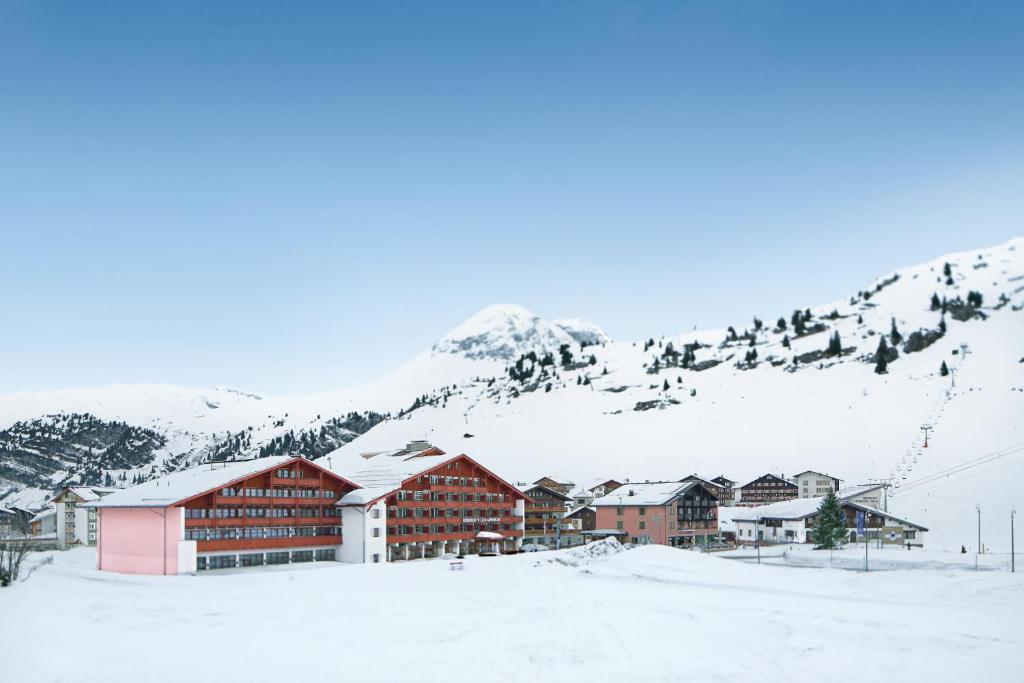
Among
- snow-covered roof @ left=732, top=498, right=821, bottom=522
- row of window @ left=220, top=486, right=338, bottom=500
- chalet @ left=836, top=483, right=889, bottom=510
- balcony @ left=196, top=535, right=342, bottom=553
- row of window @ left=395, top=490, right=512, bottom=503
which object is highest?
row of window @ left=220, top=486, right=338, bottom=500

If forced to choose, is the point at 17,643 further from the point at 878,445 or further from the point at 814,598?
the point at 878,445

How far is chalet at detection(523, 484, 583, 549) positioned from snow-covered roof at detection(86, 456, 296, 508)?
3993 centimetres

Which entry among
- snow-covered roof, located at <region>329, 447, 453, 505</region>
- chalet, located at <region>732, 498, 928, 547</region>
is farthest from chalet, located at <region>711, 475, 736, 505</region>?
snow-covered roof, located at <region>329, 447, 453, 505</region>

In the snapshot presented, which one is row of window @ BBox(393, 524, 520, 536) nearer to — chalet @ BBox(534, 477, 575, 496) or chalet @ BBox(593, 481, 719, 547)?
chalet @ BBox(593, 481, 719, 547)

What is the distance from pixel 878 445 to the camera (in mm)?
150875

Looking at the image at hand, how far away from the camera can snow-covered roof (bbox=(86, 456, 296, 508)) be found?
63.4 metres

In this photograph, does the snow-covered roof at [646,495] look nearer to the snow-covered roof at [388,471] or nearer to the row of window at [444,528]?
the row of window at [444,528]

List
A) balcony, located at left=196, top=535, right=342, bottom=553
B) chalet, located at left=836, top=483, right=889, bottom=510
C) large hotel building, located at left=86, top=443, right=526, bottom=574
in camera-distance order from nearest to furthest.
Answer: large hotel building, located at left=86, top=443, right=526, bottom=574 → balcony, located at left=196, top=535, right=342, bottom=553 → chalet, located at left=836, top=483, right=889, bottom=510

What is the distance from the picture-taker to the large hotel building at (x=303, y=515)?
63.1 m

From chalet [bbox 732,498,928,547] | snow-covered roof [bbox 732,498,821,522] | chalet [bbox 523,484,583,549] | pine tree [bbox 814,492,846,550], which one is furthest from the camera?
chalet [bbox 523,484,583,549]

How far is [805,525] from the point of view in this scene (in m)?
103

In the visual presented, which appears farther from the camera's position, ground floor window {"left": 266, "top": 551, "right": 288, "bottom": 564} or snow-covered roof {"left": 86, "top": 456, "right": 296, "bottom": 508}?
ground floor window {"left": 266, "top": 551, "right": 288, "bottom": 564}

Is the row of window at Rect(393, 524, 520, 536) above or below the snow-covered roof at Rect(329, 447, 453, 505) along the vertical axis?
below

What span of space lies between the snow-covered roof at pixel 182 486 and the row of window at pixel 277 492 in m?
1.03
